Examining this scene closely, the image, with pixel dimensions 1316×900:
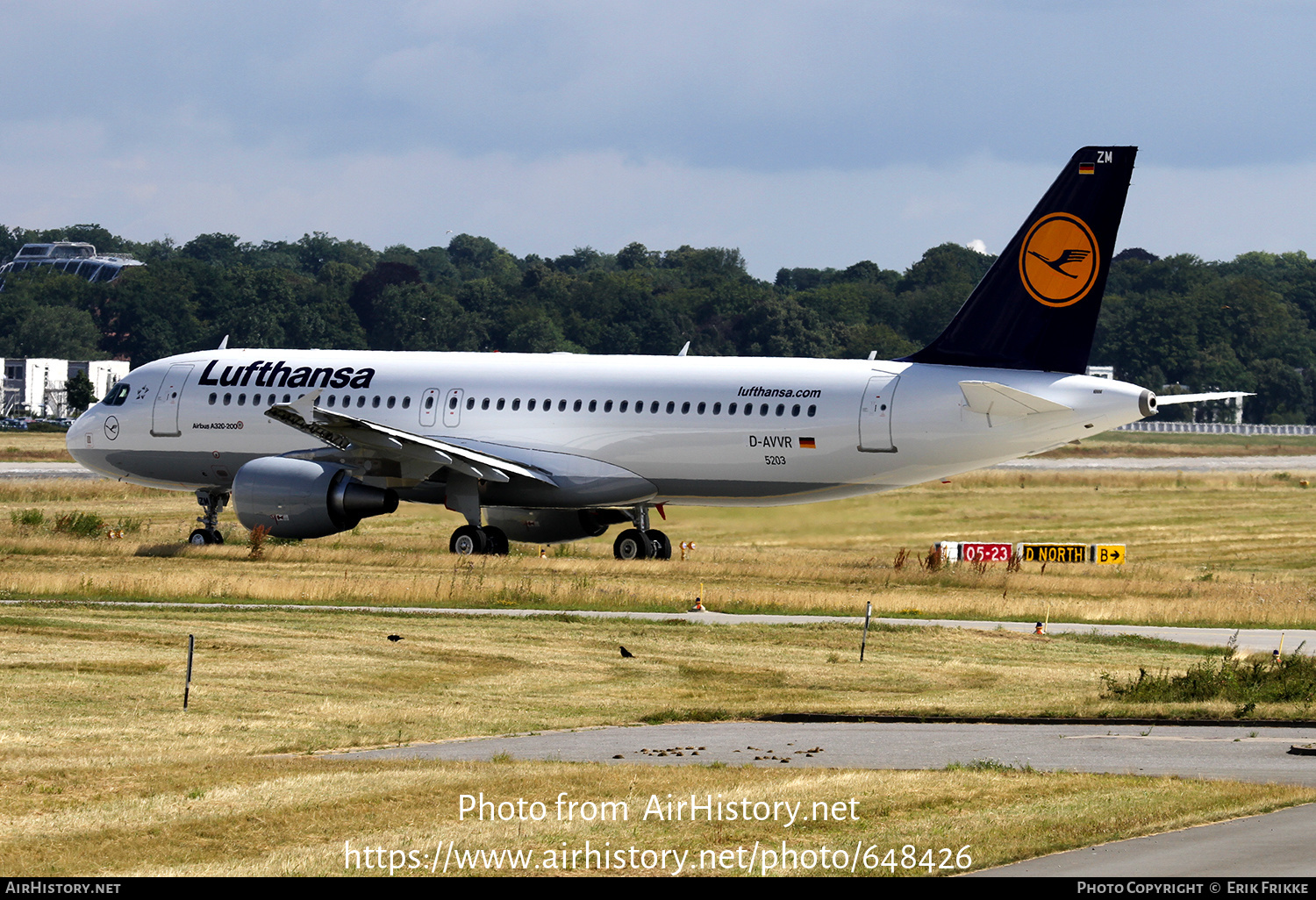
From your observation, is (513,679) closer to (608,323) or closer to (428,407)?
(428,407)

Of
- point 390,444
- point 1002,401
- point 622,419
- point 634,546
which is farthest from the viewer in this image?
point 634,546

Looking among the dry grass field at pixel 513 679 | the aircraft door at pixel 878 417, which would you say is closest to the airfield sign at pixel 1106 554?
the dry grass field at pixel 513 679

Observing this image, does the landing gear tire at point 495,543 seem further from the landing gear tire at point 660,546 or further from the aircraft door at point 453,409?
the landing gear tire at point 660,546

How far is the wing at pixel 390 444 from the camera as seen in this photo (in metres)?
39.6

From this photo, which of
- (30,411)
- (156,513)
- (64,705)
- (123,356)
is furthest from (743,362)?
(123,356)

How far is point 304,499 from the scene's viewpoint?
134ft

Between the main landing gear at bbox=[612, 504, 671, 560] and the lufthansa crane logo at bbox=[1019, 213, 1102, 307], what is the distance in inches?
446

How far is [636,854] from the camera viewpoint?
560 inches

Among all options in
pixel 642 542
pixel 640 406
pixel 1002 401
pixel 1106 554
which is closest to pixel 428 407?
pixel 640 406

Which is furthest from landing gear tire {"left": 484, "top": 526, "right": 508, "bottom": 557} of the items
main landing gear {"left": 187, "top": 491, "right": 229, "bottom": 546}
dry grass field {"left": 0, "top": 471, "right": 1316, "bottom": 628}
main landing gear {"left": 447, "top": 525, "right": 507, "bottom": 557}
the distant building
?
the distant building

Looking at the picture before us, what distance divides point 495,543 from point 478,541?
1.49ft

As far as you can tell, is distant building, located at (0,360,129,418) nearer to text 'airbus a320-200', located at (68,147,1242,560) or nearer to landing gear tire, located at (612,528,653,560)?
text 'airbus a320-200', located at (68,147,1242,560)

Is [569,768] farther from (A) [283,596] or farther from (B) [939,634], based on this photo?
(A) [283,596]

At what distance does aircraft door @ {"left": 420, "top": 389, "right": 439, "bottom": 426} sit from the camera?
44031 millimetres
